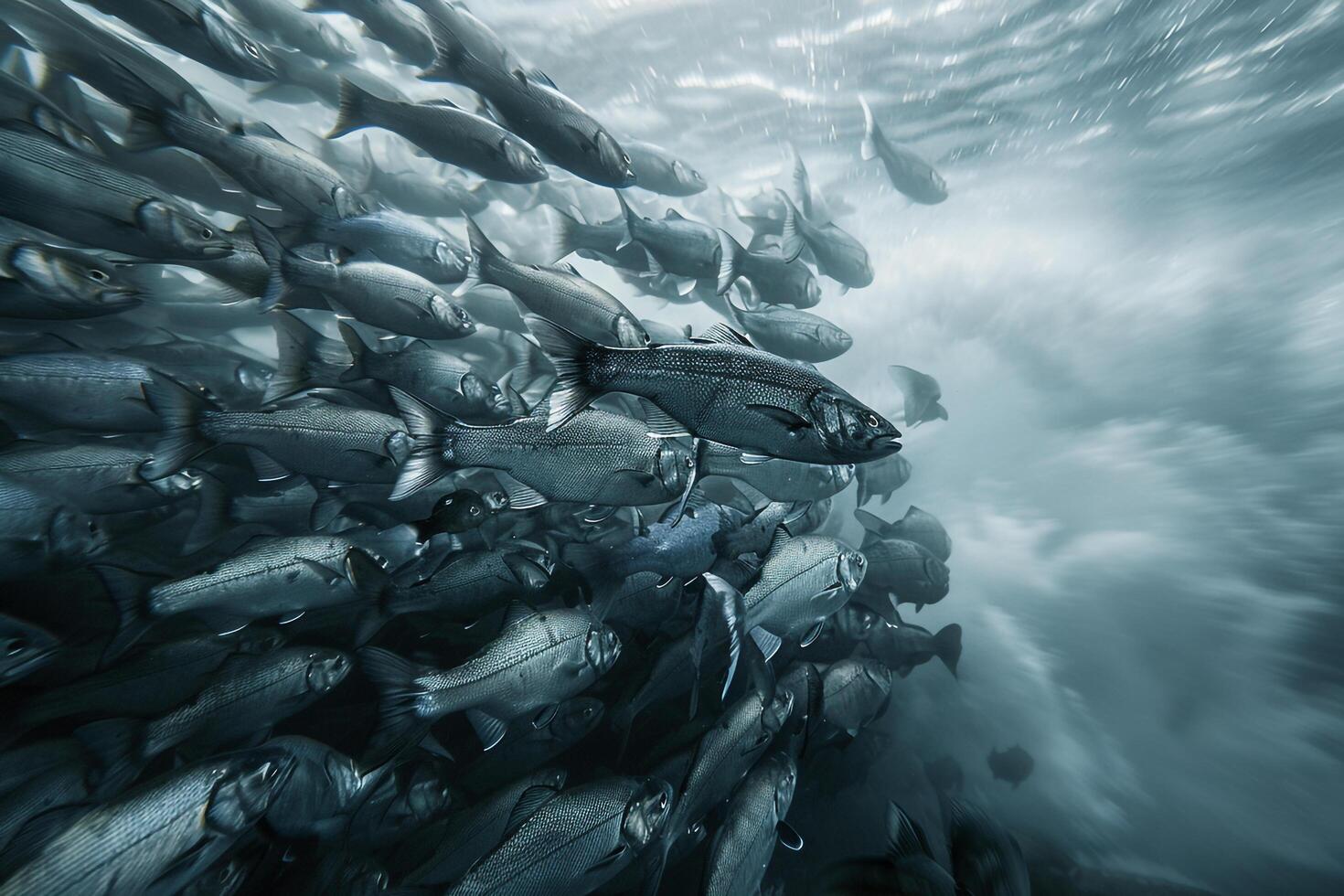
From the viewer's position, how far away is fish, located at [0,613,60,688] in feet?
6.53

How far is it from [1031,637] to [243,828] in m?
15.0

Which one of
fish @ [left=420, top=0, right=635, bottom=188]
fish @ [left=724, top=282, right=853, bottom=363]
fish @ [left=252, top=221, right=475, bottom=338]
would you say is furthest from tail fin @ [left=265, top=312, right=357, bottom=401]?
fish @ [left=724, top=282, right=853, bottom=363]

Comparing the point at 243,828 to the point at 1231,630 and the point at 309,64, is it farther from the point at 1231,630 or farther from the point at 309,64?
the point at 1231,630

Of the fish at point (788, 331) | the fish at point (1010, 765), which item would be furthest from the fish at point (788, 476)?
the fish at point (1010, 765)

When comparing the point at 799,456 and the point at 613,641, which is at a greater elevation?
the point at 799,456

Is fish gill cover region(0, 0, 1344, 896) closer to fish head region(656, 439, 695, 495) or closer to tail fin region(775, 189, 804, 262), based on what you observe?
fish head region(656, 439, 695, 495)

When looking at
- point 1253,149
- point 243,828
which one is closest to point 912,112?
point 1253,149

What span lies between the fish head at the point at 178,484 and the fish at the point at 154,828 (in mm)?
1736

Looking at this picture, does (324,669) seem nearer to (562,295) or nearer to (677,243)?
(562,295)

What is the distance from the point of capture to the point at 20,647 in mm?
2020

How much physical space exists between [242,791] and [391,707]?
1.68ft

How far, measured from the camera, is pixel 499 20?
12797mm

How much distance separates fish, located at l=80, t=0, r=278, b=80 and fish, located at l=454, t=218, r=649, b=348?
6.33ft

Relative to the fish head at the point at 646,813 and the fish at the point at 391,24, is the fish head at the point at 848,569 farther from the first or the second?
the fish at the point at 391,24
